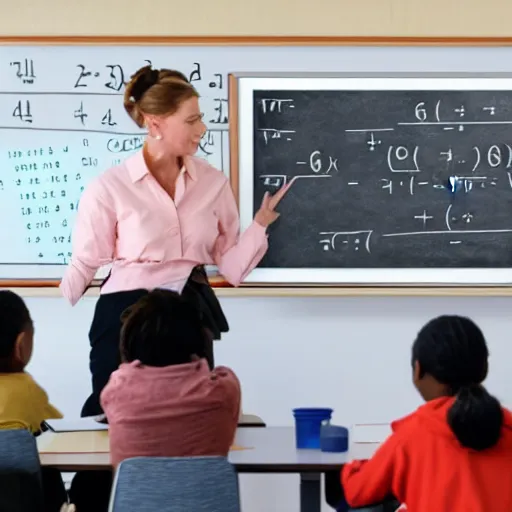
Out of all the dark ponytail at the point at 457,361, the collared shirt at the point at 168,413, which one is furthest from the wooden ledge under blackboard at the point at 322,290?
the dark ponytail at the point at 457,361

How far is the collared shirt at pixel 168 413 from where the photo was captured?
247cm

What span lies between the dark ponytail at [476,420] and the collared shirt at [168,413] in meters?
0.63

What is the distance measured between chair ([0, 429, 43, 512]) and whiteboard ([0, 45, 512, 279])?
1914 millimetres

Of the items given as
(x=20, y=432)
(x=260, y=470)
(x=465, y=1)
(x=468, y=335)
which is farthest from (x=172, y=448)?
(x=465, y=1)

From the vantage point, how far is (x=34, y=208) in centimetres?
435

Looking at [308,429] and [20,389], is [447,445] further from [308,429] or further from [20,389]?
[20,389]

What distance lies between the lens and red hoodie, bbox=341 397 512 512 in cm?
218

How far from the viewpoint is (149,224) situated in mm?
3678

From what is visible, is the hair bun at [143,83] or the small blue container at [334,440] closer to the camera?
the small blue container at [334,440]

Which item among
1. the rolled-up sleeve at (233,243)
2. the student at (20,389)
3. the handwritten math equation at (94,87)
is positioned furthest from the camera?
the handwritten math equation at (94,87)

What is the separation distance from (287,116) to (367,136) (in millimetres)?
364

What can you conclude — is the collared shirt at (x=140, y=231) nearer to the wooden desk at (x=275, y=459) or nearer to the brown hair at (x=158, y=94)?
the brown hair at (x=158, y=94)

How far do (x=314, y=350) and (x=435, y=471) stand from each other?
7.23ft

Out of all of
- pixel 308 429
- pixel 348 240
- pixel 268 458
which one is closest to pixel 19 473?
pixel 268 458
